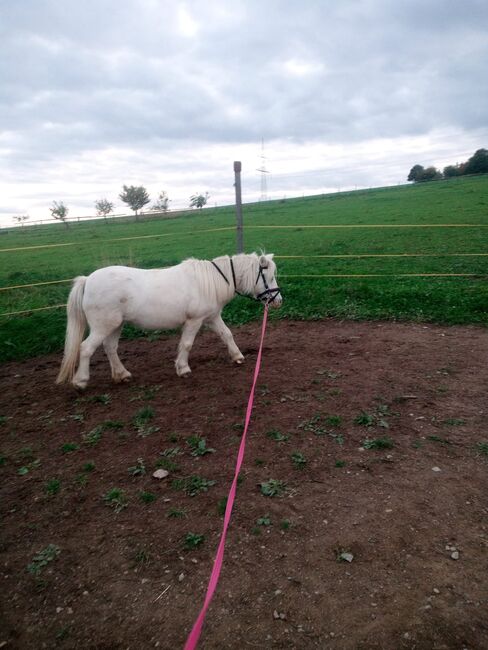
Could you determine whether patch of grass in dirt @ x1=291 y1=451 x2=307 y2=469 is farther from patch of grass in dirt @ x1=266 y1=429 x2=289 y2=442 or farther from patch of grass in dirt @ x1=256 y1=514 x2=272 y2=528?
patch of grass in dirt @ x1=256 y1=514 x2=272 y2=528

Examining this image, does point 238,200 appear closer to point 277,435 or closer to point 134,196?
point 277,435

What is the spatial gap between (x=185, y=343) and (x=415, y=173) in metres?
72.6

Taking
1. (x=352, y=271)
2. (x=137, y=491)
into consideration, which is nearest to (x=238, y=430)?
(x=137, y=491)

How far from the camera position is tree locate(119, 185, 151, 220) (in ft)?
202

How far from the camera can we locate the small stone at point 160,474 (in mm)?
3203

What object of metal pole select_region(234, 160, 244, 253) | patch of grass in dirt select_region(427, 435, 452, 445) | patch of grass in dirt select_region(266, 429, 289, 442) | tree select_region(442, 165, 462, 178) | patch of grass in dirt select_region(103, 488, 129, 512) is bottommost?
patch of grass in dirt select_region(103, 488, 129, 512)

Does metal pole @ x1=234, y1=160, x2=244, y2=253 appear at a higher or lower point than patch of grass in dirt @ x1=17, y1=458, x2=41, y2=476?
higher

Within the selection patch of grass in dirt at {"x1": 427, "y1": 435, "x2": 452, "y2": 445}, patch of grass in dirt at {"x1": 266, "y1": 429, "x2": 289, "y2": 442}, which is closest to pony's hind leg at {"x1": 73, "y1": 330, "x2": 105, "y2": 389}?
patch of grass in dirt at {"x1": 266, "y1": 429, "x2": 289, "y2": 442}

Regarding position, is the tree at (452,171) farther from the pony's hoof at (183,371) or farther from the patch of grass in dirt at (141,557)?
the patch of grass in dirt at (141,557)

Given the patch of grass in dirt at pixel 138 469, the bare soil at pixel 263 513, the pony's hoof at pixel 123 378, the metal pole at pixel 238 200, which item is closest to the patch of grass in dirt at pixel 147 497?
the bare soil at pixel 263 513

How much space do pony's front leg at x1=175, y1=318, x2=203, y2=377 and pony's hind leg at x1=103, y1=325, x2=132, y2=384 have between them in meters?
0.70

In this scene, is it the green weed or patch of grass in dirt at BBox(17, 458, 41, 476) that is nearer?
the green weed

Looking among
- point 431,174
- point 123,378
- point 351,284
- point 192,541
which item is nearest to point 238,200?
point 351,284

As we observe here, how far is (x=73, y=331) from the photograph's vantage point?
16.3 feet
